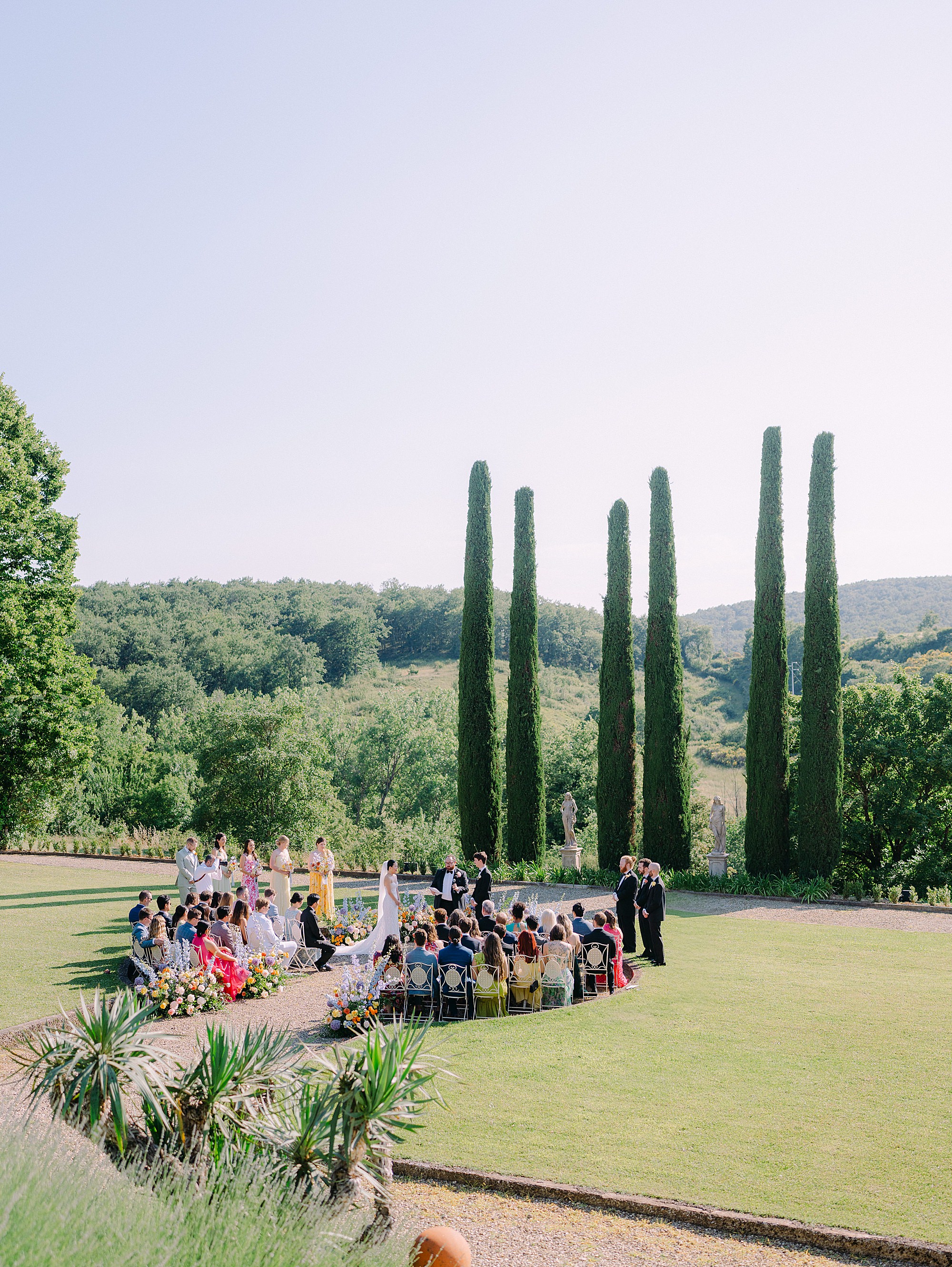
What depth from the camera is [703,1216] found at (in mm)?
6117

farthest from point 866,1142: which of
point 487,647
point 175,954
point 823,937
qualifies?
point 487,647

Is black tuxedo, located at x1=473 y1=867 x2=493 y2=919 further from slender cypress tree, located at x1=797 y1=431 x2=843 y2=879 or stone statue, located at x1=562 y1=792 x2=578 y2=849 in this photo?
slender cypress tree, located at x1=797 y1=431 x2=843 y2=879

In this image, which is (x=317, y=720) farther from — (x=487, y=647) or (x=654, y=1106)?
(x=654, y=1106)

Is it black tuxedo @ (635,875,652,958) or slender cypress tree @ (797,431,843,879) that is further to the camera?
slender cypress tree @ (797,431,843,879)

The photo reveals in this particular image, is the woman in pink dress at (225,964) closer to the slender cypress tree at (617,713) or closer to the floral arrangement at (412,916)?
the floral arrangement at (412,916)

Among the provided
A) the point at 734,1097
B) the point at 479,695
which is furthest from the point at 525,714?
the point at 734,1097

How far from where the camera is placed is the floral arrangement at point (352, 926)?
1526 cm

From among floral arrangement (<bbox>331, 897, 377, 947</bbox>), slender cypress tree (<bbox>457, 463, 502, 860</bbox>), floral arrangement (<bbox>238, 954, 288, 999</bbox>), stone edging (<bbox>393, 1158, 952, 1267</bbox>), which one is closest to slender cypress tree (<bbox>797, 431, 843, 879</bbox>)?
slender cypress tree (<bbox>457, 463, 502, 860</bbox>)

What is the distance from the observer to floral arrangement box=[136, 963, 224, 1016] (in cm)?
1105

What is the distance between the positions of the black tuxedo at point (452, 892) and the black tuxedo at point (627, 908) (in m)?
2.59

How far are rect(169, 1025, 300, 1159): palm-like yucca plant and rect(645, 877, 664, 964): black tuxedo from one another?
8.74 metres

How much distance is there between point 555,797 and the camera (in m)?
35.6

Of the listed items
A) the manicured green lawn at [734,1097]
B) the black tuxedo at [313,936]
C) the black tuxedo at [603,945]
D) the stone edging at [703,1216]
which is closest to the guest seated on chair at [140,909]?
the black tuxedo at [313,936]

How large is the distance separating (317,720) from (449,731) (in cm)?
688
